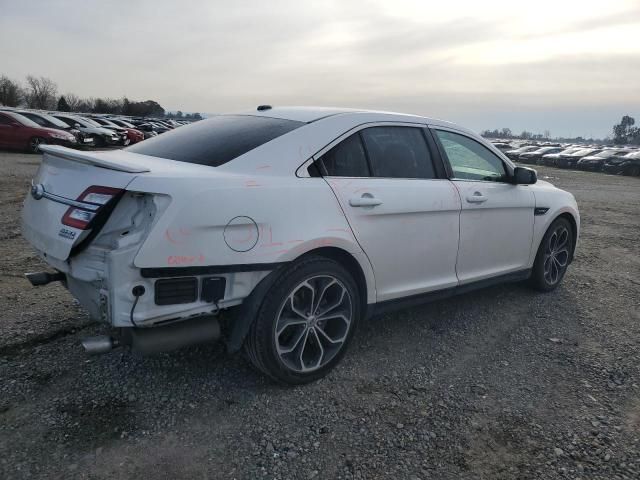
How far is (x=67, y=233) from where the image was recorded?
2582 mm

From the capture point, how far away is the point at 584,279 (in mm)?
5586

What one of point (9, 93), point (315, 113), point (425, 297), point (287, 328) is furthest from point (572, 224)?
point (9, 93)

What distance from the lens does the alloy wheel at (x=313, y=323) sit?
9.64 feet

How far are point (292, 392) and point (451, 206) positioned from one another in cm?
173

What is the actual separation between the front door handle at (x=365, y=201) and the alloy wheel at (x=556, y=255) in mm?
2467

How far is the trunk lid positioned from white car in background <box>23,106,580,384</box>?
0.01m

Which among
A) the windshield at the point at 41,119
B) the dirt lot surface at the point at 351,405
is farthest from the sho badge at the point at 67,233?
the windshield at the point at 41,119

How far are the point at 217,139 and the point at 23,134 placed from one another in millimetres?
16414

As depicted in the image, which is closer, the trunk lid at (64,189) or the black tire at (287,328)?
the trunk lid at (64,189)

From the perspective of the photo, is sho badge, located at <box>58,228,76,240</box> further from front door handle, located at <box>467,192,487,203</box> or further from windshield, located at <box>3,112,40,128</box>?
windshield, located at <box>3,112,40,128</box>

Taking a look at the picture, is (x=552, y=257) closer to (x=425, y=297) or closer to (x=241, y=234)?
(x=425, y=297)

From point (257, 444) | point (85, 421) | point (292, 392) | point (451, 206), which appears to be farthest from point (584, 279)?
point (85, 421)

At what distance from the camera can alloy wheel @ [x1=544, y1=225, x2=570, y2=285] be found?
4.93 meters

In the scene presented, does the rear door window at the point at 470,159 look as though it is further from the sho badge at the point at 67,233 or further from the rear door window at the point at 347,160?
the sho badge at the point at 67,233
